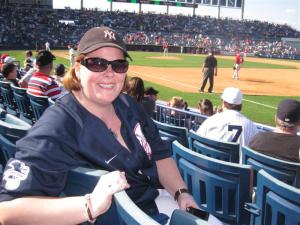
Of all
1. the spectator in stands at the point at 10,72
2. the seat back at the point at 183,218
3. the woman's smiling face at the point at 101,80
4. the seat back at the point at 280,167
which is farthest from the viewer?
the spectator in stands at the point at 10,72

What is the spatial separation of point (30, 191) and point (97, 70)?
3.05ft

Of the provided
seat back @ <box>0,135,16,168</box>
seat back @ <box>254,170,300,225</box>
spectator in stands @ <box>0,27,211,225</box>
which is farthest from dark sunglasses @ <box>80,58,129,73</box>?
seat back @ <box>254,170,300,225</box>

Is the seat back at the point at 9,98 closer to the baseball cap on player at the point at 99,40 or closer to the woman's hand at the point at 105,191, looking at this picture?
the baseball cap on player at the point at 99,40

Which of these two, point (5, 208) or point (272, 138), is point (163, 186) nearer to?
point (5, 208)

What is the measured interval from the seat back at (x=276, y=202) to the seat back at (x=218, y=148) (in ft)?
3.68

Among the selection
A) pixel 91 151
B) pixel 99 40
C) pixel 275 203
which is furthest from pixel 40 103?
pixel 275 203

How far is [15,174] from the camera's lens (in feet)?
6.42

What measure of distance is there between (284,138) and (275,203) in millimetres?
1610

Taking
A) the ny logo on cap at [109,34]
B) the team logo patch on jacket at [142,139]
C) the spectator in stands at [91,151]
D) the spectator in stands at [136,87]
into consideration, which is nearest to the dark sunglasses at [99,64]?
the spectator in stands at [91,151]

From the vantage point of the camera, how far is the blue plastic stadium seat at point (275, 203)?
7.98ft

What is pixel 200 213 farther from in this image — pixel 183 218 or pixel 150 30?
pixel 150 30

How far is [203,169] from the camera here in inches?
123

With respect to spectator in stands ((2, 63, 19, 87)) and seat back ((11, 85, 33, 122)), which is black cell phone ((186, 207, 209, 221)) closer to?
seat back ((11, 85, 33, 122))

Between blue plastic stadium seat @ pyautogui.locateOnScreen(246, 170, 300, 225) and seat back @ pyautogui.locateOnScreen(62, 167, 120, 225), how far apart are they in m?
1.12
